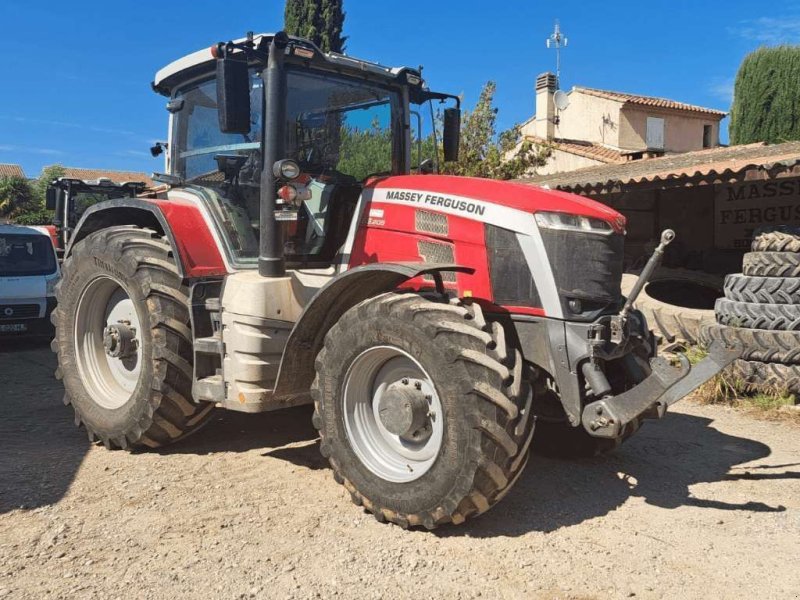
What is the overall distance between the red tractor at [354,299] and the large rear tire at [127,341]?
15 millimetres


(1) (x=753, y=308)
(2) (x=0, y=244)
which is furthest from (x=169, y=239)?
(2) (x=0, y=244)

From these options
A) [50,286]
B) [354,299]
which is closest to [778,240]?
[354,299]

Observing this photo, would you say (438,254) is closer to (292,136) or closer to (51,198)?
(292,136)

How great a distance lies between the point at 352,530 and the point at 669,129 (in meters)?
32.9

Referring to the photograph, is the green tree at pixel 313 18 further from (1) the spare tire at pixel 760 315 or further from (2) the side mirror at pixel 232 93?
(2) the side mirror at pixel 232 93

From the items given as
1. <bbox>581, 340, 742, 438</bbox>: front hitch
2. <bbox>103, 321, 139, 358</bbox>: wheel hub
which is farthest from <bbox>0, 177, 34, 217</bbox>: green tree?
<bbox>581, 340, 742, 438</bbox>: front hitch

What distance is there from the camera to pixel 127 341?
4.86 meters

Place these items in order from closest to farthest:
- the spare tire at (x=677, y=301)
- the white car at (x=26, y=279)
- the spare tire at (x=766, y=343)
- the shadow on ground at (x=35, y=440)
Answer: the shadow on ground at (x=35, y=440)
the spare tire at (x=766, y=343)
the spare tire at (x=677, y=301)
the white car at (x=26, y=279)

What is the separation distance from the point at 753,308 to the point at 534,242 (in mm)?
3749

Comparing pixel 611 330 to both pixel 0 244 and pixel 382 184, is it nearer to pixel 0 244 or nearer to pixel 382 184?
pixel 382 184

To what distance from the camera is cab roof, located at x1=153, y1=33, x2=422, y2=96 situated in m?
4.23

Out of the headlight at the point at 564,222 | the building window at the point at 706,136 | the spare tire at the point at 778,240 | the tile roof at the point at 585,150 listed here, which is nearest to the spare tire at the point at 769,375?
the spare tire at the point at 778,240

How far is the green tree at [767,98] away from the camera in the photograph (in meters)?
27.9

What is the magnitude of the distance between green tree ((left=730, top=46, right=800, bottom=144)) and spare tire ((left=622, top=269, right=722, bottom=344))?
21.7m
